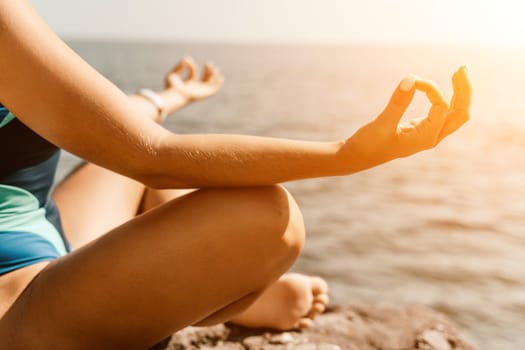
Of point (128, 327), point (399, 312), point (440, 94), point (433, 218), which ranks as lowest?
point (433, 218)

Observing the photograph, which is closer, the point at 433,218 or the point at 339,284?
the point at 339,284

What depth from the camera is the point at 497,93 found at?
39.6 feet

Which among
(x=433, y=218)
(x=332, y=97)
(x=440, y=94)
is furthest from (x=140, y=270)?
(x=332, y=97)

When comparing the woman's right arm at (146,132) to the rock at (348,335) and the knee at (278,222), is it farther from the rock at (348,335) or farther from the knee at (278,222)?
the rock at (348,335)

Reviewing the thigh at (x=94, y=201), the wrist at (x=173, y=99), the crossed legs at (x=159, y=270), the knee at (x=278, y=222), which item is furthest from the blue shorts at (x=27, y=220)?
the wrist at (x=173, y=99)

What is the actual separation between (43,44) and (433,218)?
317 cm

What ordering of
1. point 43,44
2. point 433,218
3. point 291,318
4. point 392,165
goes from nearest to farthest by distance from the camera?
point 43,44 → point 291,318 → point 433,218 → point 392,165

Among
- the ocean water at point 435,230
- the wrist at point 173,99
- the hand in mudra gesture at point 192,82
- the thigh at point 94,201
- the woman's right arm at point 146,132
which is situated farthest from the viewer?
the ocean water at point 435,230

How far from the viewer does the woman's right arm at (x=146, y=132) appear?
110 cm

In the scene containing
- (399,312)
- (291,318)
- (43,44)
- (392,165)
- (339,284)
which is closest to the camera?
(43,44)

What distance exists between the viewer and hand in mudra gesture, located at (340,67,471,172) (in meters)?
1.13

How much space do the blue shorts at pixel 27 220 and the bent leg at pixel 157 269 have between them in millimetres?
120

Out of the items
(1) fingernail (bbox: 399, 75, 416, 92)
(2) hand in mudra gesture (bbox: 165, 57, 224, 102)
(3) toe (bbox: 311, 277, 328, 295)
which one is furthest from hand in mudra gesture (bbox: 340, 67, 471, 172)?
(2) hand in mudra gesture (bbox: 165, 57, 224, 102)

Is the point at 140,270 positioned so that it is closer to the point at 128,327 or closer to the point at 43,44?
the point at 128,327
